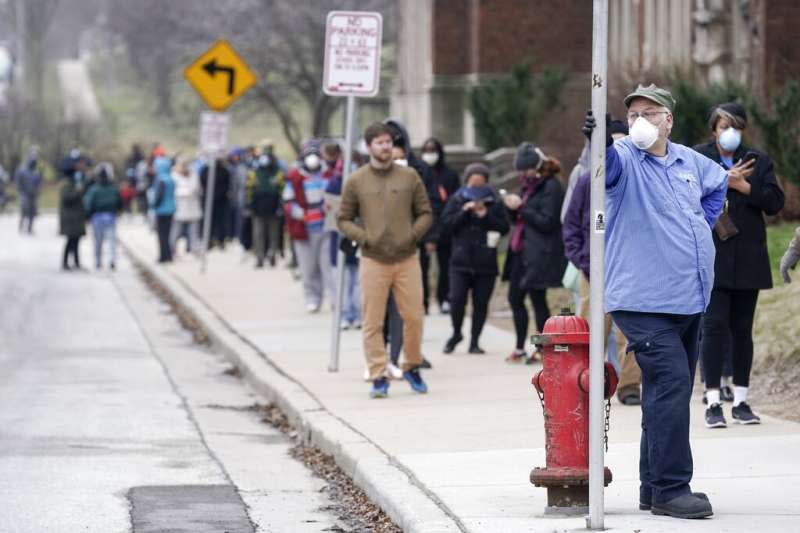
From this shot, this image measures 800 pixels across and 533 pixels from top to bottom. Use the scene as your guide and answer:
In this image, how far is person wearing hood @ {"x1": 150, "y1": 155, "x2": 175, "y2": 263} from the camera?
97.7 feet

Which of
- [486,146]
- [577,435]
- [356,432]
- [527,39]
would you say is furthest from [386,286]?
[527,39]

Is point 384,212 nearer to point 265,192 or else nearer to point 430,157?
point 430,157

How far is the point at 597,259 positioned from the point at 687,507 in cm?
122

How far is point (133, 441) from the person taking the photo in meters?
11.4

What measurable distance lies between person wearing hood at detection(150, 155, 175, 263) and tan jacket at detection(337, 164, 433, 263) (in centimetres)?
1755

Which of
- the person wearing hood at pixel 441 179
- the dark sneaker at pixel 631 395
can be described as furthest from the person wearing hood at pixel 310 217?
the dark sneaker at pixel 631 395

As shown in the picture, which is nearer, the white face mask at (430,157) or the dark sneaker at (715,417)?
the dark sneaker at (715,417)

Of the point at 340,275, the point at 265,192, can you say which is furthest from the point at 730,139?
the point at 265,192

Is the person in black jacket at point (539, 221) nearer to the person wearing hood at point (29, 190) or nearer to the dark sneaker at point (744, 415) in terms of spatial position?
the dark sneaker at point (744, 415)

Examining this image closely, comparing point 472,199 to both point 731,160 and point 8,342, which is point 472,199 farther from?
point 8,342

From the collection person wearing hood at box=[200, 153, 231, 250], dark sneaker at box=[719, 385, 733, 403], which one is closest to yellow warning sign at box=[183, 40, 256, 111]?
person wearing hood at box=[200, 153, 231, 250]

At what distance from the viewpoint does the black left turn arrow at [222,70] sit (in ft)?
81.0

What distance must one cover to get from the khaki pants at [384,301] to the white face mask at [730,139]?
2782 mm

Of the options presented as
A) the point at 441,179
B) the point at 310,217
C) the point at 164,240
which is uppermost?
the point at 441,179
